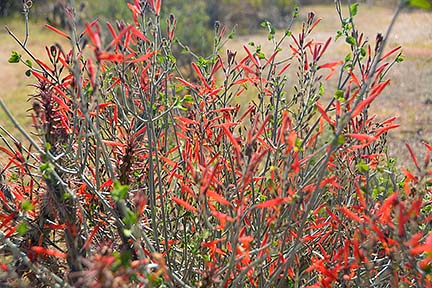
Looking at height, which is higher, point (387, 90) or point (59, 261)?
point (59, 261)

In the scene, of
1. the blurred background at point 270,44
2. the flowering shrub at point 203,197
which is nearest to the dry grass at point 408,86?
the blurred background at point 270,44

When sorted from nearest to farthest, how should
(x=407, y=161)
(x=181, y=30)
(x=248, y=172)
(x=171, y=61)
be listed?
(x=248, y=172) < (x=171, y=61) < (x=407, y=161) < (x=181, y=30)

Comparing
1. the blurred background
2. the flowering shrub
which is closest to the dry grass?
the blurred background

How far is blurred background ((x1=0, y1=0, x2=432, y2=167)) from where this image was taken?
669 cm

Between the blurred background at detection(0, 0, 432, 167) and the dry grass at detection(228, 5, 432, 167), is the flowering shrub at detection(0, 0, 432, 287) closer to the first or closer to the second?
the blurred background at detection(0, 0, 432, 167)

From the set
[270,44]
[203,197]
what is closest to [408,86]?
[270,44]

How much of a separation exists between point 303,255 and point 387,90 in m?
7.04

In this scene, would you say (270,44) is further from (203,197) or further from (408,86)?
(203,197)

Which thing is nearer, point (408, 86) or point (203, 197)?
point (203, 197)

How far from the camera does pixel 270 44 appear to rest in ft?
35.1

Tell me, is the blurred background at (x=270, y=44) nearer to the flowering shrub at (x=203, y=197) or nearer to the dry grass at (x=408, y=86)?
the dry grass at (x=408, y=86)

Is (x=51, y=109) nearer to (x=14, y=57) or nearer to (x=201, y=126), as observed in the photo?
(x=14, y=57)

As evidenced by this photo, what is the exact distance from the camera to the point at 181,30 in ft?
32.0

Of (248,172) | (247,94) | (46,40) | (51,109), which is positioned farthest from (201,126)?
(46,40)
